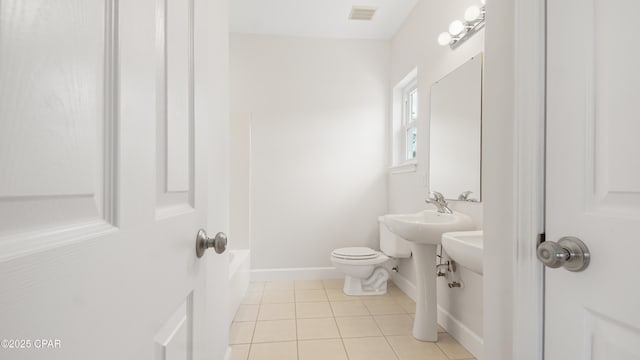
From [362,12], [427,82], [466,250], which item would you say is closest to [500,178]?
[466,250]

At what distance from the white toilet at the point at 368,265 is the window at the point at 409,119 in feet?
2.83

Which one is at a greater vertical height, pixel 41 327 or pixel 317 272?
pixel 41 327

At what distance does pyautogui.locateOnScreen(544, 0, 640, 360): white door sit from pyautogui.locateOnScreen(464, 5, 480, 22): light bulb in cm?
118

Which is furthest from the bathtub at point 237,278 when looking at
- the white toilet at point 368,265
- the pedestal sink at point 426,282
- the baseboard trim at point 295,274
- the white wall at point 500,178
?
the white wall at point 500,178

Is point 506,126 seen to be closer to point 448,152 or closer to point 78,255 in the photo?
point 78,255

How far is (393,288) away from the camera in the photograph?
2881 millimetres

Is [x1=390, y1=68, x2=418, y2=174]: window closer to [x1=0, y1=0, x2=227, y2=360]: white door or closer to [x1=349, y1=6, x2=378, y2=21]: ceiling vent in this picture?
[x1=349, y1=6, x2=378, y2=21]: ceiling vent

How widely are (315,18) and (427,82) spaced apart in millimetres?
1276

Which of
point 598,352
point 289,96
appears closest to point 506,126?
point 598,352

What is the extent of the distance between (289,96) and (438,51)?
156 cm

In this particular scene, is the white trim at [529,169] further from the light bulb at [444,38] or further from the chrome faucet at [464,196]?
the light bulb at [444,38]

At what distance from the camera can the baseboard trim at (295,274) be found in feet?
10.2

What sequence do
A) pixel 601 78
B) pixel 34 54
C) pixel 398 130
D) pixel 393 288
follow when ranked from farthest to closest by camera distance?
pixel 398 130 < pixel 393 288 < pixel 601 78 < pixel 34 54

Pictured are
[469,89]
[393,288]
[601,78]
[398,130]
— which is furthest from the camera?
[398,130]
